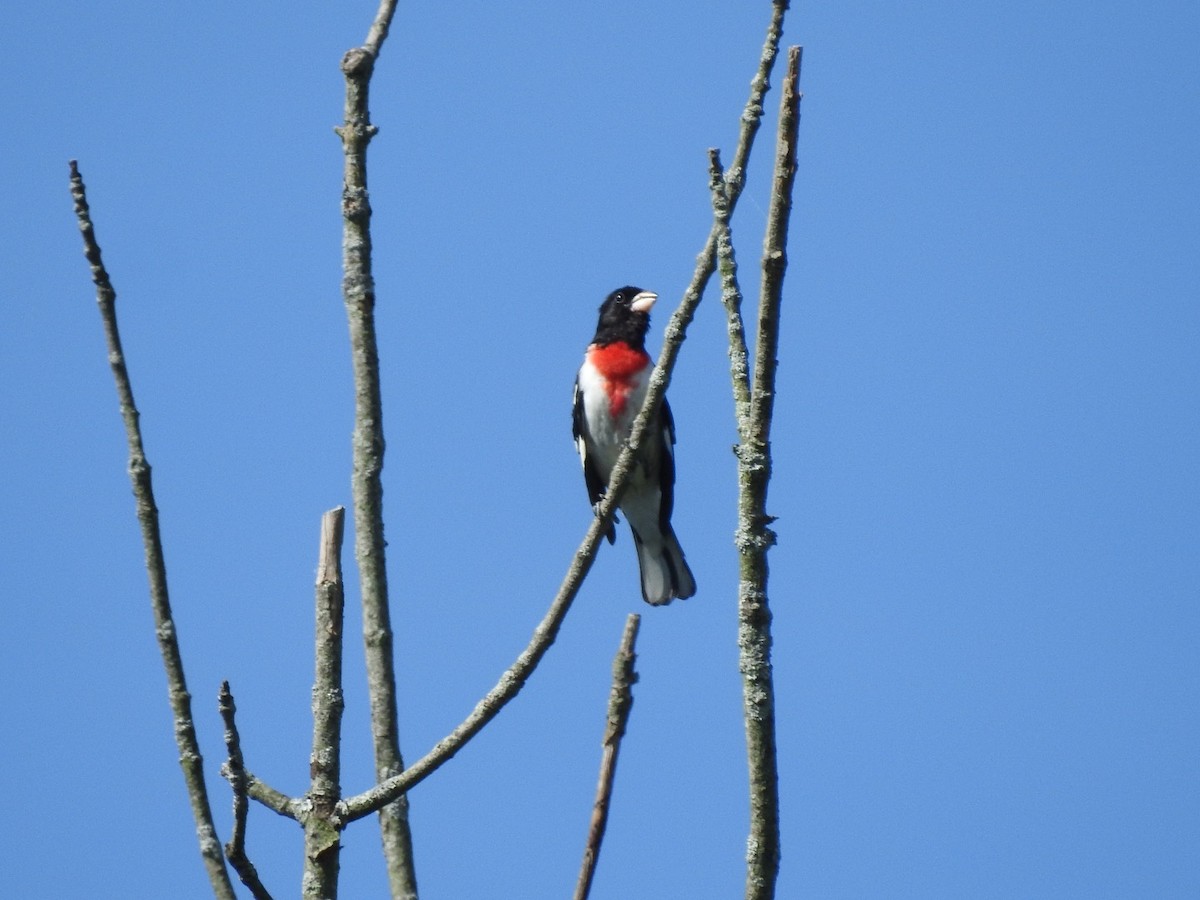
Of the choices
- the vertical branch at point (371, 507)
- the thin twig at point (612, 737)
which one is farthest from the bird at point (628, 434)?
the thin twig at point (612, 737)

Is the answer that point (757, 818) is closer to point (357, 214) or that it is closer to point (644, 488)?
point (357, 214)

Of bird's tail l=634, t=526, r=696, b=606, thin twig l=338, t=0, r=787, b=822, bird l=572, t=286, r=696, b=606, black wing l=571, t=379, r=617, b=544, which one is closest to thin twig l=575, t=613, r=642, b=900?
thin twig l=338, t=0, r=787, b=822

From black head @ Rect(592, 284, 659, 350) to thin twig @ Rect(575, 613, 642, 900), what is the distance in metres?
5.99

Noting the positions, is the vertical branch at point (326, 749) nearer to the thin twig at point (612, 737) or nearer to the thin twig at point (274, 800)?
the thin twig at point (274, 800)

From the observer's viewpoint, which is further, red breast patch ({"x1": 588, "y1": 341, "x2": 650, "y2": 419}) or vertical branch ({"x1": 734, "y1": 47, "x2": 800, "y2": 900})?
red breast patch ({"x1": 588, "y1": 341, "x2": 650, "y2": 419})

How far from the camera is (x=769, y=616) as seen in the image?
2.70 meters

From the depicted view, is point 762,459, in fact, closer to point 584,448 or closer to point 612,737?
point 612,737

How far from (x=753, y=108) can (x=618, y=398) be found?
5.93 metres

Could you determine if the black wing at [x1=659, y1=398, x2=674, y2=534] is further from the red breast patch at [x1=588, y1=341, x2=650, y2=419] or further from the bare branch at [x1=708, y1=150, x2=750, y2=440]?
the bare branch at [x1=708, y1=150, x2=750, y2=440]

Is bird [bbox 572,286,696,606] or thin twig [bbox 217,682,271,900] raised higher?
bird [bbox 572,286,696,606]

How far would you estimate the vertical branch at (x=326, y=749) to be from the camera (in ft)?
9.10

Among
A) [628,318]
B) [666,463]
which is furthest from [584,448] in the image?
[628,318]

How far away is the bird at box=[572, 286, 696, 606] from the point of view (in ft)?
29.4

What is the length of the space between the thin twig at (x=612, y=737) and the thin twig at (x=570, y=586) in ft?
0.50
